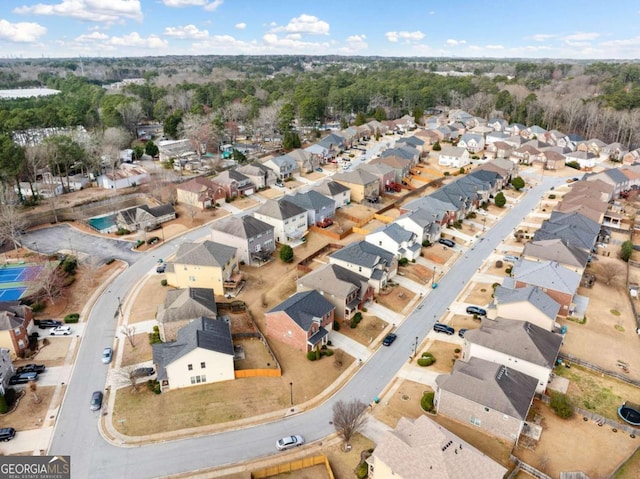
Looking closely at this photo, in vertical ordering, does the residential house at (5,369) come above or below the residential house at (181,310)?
below

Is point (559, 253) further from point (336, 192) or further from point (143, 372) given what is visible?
point (143, 372)

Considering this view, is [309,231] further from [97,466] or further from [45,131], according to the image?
[45,131]

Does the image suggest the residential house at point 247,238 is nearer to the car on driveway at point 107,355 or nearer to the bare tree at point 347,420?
the car on driveway at point 107,355

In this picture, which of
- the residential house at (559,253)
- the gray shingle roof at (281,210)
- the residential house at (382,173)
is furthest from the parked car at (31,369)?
the residential house at (382,173)

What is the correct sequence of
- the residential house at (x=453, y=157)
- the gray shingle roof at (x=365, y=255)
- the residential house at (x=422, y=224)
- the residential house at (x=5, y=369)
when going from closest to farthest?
the residential house at (x=5, y=369) → the gray shingle roof at (x=365, y=255) → the residential house at (x=422, y=224) → the residential house at (x=453, y=157)

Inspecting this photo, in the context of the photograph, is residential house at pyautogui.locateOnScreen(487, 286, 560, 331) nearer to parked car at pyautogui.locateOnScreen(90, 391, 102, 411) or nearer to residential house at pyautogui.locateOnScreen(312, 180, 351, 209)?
residential house at pyautogui.locateOnScreen(312, 180, 351, 209)

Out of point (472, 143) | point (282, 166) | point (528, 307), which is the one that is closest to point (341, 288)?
point (528, 307)
